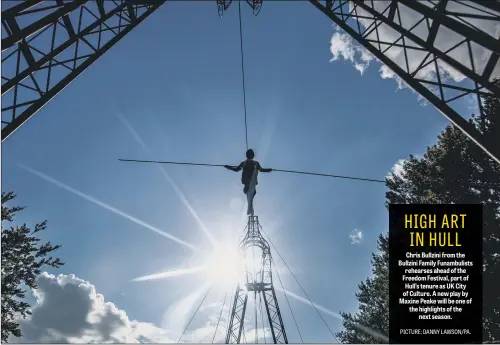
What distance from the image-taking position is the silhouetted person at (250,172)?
26.1 feet

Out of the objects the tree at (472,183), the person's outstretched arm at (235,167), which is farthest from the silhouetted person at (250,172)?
the tree at (472,183)

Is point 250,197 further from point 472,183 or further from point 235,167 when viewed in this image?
point 472,183

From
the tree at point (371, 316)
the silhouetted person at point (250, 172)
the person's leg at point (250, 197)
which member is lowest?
the tree at point (371, 316)

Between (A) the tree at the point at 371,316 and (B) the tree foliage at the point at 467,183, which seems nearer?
(B) the tree foliage at the point at 467,183

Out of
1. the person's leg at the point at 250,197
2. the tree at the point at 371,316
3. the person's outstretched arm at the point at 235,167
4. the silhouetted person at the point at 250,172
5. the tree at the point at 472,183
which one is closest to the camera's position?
the silhouetted person at the point at 250,172

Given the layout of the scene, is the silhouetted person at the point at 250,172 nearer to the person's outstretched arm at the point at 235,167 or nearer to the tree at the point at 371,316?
the person's outstretched arm at the point at 235,167

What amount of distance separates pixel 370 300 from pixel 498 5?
2755cm

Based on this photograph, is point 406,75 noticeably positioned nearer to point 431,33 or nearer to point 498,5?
point 431,33

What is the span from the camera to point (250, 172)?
7.96 m

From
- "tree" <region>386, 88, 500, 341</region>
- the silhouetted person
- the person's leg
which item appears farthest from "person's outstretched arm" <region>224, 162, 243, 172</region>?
"tree" <region>386, 88, 500, 341</region>

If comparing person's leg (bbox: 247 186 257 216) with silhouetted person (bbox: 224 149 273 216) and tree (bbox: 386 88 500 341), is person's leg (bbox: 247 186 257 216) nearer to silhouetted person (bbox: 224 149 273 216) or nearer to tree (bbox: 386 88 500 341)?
silhouetted person (bbox: 224 149 273 216)

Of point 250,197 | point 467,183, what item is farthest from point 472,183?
point 250,197

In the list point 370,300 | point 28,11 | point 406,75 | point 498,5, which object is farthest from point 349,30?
point 370,300

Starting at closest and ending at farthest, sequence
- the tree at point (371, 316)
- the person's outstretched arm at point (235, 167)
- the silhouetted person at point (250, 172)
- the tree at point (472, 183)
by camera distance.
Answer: the silhouetted person at point (250, 172), the person's outstretched arm at point (235, 167), the tree at point (472, 183), the tree at point (371, 316)
